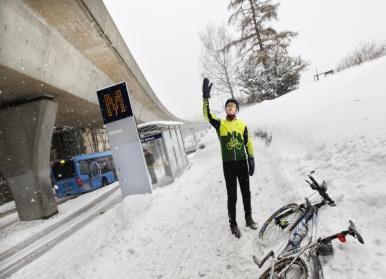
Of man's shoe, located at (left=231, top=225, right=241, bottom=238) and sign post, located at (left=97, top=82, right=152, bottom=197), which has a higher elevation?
sign post, located at (left=97, top=82, right=152, bottom=197)

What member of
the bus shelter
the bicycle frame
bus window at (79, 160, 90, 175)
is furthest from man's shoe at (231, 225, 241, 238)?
bus window at (79, 160, 90, 175)

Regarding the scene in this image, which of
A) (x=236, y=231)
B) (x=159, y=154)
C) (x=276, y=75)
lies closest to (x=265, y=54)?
(x=276, y=75)

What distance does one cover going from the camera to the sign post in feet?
35.4

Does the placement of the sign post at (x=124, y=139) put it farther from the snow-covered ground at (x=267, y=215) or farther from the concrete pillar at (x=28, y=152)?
the concrete pillar at (x=28, y=152)

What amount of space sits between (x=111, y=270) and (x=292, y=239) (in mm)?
3158

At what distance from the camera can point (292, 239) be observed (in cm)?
345

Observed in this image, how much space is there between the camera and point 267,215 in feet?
19.2

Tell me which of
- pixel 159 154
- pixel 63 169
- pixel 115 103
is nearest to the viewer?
pixel 115 103

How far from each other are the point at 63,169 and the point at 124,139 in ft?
35.7

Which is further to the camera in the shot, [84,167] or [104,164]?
[104,164]

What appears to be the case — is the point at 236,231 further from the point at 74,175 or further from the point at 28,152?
the point at 74,175

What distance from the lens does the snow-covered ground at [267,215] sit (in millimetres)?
4047

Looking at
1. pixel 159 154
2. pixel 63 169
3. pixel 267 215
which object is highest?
pixel 63 169

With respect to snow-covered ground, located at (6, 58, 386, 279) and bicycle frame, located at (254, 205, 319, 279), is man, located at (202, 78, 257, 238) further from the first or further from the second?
bicycle frame, located at (254, 205, 319, 279)
